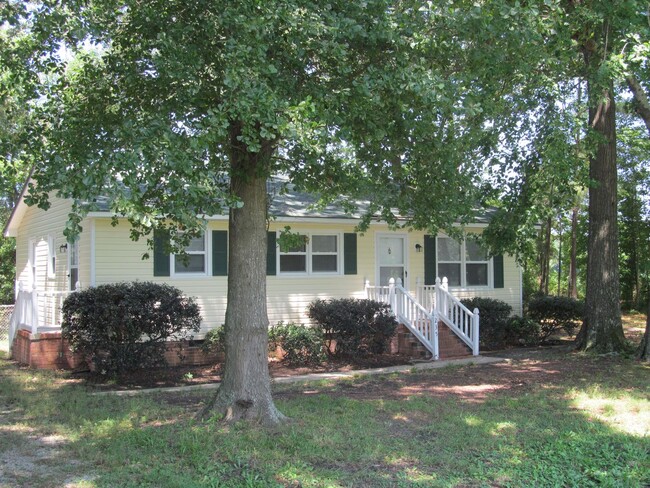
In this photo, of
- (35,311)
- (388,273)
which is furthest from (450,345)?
(35,311)

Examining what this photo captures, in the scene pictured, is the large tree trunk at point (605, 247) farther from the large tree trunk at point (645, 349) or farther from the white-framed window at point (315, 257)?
the white-framed window at point (315, 257)

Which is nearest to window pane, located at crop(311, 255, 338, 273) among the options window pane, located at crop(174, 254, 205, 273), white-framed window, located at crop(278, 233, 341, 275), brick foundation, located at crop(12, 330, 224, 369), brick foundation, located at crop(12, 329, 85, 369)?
white-framed window, located at crop(278, 233, 341, 275)

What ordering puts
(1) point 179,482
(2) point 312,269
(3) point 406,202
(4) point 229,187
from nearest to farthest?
(1) point 179,482
(4) point 229,187
(3) point 406,202
(2) point 312,269

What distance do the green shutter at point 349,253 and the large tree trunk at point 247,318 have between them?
7092mm

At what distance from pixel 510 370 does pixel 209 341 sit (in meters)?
5.69

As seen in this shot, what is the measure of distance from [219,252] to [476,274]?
6950 millimetres

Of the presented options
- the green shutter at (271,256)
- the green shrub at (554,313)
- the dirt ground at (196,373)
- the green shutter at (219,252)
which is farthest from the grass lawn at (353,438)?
the green shrub at (554,313)

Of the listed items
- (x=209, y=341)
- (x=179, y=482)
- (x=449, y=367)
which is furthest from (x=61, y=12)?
(x=449, y=367)

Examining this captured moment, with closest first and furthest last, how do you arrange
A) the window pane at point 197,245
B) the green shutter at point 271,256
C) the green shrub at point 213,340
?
the green shrub at point 213,340
the window pane at point 197,245
the green shutter at point 271,256

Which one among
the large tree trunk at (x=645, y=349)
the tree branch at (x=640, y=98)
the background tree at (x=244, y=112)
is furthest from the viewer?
the large tree trunk at (x=645, y=349)

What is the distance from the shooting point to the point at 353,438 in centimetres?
645

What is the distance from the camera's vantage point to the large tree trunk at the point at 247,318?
22.5ft

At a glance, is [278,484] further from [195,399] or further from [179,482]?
[195,399]

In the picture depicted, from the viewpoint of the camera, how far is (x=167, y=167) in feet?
18.0
